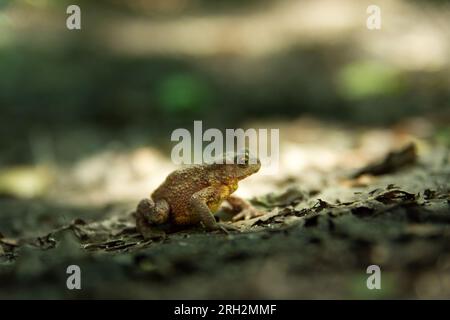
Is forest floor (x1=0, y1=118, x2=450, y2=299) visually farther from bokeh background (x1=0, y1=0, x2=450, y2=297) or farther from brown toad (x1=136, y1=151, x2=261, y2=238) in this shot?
bokeh background (x1=0, y1=0, x2=450, y2=297)

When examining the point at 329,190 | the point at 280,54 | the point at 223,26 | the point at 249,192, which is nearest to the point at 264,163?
the point at 249,192

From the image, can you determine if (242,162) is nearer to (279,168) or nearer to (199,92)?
(279,168)

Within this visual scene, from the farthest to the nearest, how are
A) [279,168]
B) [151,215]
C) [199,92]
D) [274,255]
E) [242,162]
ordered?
[199,92] → [279,168] → [242,162] → [151,215] → [274,255]

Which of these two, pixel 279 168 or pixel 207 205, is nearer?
pixel 207 205

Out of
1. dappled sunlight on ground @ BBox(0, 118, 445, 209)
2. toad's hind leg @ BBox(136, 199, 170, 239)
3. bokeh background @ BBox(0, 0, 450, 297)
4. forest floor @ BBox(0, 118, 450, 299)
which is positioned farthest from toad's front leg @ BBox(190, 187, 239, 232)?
bokeh background @ BBox(0, 0, 450, 297)

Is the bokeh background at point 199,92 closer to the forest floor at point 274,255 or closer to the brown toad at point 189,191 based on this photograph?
the brown toad at point 189,191

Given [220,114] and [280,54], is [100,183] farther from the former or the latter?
[280,54]

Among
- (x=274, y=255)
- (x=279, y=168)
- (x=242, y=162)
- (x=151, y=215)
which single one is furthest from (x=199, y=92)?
(x=274, y=255)
